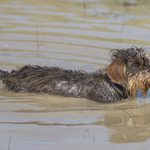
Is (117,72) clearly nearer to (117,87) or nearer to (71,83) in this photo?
(117,87)

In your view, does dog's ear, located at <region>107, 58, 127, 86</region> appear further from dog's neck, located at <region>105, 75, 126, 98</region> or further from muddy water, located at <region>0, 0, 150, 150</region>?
muddy water, located at <region>0, 0, 150, 150</region>

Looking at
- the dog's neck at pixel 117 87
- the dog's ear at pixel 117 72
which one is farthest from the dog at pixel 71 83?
the dog's ear at pixel 117 72

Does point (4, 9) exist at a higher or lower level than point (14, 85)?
higher

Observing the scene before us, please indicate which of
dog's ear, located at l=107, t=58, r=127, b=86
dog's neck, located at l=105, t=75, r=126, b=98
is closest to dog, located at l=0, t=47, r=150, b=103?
dog's neck, located at l=105, t=75, r=126, b=98

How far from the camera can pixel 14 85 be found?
24.2ft

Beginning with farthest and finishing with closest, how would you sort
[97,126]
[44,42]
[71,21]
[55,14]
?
[55,14], [71,21], [44,42], [97,126]

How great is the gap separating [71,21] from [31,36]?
2.26m

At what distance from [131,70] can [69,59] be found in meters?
3.21

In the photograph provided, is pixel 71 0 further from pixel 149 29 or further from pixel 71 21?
pixel 149 29

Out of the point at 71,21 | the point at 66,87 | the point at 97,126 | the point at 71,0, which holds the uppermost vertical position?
the point at 71,0

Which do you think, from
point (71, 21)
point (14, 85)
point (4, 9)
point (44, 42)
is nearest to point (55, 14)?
point (71, 21)

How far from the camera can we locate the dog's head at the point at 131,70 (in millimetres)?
6613

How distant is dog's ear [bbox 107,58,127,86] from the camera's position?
6621mm

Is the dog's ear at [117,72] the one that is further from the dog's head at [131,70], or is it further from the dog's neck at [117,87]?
the dog's neck at [117,87]
